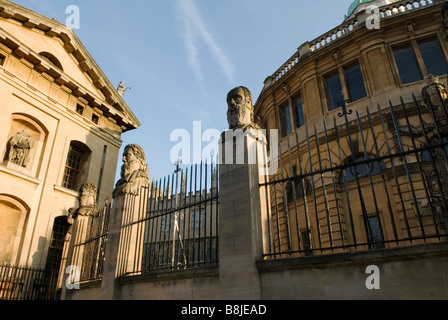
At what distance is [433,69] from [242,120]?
1411cm

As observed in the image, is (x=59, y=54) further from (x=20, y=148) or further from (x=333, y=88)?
(x=333, y=88)

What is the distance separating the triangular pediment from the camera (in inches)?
701

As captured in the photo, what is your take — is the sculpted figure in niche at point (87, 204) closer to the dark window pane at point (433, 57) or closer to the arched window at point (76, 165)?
the arched window at point (76, 165)

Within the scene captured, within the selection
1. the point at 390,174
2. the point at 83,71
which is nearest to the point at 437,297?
the point at 390,174

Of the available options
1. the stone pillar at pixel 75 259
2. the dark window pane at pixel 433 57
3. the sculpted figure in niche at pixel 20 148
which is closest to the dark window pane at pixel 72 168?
the sculpted figure in niche at pixel 20 148

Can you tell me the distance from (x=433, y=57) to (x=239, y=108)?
47.4ft

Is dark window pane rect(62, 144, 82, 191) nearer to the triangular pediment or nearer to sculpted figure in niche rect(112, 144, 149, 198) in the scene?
the triangular pediment

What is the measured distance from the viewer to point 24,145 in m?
17.1

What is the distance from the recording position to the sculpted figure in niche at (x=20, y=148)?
54.3 ft

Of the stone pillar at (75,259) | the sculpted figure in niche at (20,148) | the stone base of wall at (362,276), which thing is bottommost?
the stone base of wall at (362,276)

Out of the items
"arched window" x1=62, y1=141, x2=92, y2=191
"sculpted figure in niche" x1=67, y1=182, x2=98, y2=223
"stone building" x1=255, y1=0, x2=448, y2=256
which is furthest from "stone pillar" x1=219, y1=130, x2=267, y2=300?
"arched window" x1=62, y1=141, x2=92, y2=191

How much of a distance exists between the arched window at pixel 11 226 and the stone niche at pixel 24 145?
1841 millimetres

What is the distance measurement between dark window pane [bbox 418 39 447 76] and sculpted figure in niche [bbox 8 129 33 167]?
2186cm
